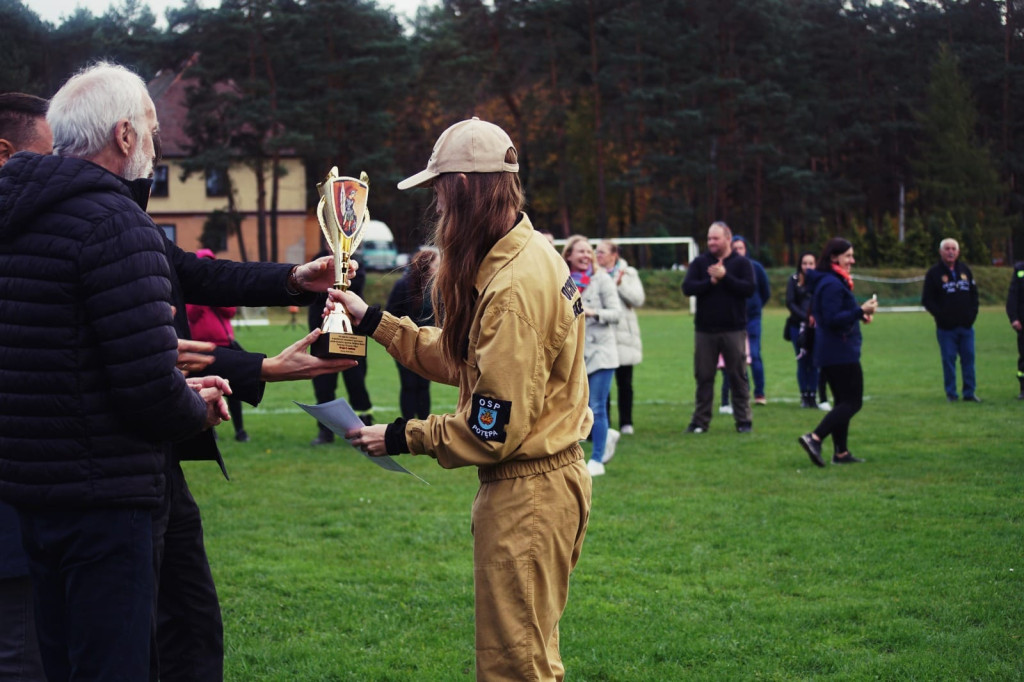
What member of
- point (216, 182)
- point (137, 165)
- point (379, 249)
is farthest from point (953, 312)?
point (379, 249)

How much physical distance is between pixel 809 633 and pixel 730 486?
12.1 feet

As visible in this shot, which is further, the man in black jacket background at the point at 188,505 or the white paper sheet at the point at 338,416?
the man in black jacket background at the point at 188,505

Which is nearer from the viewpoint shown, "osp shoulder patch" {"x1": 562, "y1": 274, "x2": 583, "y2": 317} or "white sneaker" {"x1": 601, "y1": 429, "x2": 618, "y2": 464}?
"osp shoulder patch" {"x1": 562, "y1": 274, "x2": 583, "y2": 317}

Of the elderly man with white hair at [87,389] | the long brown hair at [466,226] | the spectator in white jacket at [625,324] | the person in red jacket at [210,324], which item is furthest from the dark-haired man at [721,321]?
the elderly man with white hair at [87,389]

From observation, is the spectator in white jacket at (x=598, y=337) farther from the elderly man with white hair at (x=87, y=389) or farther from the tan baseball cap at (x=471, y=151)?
the elderly man with white hair at (x=87, y=389)

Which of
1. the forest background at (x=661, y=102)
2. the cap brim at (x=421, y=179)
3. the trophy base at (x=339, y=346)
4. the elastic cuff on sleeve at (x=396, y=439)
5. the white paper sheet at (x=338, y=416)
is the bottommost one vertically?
the elastic cuff on sleeve at (x=396, y=439)

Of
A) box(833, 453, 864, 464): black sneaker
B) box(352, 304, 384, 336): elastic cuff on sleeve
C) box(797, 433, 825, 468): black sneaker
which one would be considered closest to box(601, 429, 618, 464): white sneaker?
box(797, 433, 825, 468): black sneaker

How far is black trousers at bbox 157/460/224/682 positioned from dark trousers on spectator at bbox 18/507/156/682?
580 mm

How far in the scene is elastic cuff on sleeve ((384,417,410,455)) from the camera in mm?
3232

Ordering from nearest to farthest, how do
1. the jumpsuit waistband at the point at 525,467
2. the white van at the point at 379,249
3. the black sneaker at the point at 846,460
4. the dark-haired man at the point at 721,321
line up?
the jumpsuit waistband at the point at 525,467 < the black sneaker at the point at 846,460 < the dark-haired man at the point at 721,321 < the white van at the point at 379,249

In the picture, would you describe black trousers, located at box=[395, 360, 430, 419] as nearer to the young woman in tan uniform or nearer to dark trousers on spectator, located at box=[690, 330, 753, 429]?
dark trousers on spectator, located at box=[690, 330, 753, 429]

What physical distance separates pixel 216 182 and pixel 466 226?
46.9 m

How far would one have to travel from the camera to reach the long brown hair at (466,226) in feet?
10.5

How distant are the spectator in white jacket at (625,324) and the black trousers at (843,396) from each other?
7.86ft
